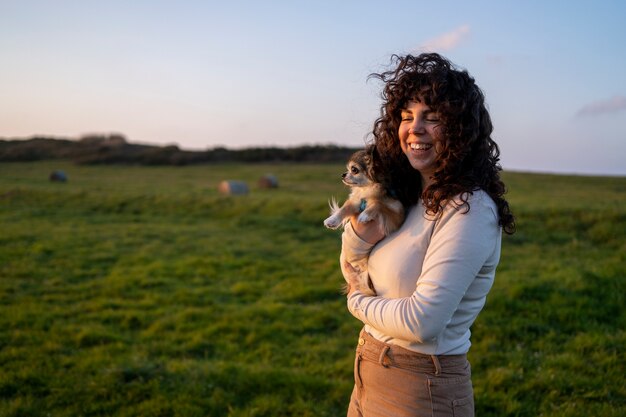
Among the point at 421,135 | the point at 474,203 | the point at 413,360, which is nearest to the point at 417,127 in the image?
the point at 421,135

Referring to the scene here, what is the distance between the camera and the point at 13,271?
36.3 ft

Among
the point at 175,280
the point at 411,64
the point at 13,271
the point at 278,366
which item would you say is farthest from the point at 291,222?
the point at 411,64

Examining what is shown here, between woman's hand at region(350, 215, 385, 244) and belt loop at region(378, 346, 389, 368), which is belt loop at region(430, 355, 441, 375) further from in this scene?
woman's hand at region(350, 215, 385, 244)

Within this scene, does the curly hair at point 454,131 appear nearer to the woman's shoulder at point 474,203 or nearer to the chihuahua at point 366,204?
the woman's shoulder at point 474,203

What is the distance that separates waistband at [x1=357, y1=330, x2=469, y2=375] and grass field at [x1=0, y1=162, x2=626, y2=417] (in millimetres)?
3087

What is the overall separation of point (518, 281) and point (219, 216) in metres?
13.3

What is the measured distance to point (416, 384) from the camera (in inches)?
95.7

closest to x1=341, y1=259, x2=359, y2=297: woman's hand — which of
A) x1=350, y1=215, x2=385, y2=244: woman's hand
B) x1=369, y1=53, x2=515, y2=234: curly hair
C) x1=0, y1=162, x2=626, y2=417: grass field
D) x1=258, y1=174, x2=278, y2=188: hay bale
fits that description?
x1=350, y1=215, x2=385, y2=244: woman's hand

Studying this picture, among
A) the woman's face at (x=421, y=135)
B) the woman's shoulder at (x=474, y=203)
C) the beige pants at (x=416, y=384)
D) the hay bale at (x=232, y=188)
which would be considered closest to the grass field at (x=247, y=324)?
the beige pants at (x=416, y=384)

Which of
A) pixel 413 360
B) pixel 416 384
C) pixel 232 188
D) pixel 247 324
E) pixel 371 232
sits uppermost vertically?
pixel 371 232

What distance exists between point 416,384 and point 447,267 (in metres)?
0.63

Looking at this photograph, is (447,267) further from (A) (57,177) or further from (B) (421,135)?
(A) (57,177)

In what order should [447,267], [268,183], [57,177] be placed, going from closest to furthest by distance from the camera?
[447,267]
[268,183]
[57,177]

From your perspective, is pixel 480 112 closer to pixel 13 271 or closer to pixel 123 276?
pixel 123 276
